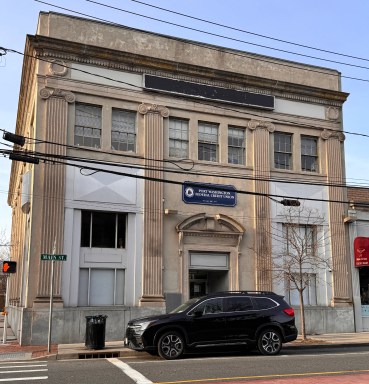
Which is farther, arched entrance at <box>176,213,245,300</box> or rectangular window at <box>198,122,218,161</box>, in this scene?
rectangular window at <box>198,122,218,161</box>

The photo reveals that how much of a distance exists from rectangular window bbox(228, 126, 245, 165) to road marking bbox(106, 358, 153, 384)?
11.7 m

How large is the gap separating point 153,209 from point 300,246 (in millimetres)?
6849

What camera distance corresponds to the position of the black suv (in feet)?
44.4

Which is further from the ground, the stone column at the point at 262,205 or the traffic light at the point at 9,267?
the stone column at the point at 262,205

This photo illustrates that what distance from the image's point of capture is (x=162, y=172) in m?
21.1

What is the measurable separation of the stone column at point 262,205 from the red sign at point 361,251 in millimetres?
4387

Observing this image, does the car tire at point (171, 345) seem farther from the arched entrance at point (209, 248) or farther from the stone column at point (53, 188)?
the arched entrance at point (209, 248)

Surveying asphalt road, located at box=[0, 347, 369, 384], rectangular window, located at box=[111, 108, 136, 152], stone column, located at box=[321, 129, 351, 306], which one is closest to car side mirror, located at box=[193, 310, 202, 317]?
asphalt road, located at box=[0, 347, 369, 384]

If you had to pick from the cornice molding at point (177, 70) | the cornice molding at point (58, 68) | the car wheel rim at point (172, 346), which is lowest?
the car wheel rim at point (172, 346)

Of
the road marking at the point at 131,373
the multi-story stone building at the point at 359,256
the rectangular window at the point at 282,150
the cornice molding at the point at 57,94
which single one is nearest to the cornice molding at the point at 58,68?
the cornice molding at the point at 57,94

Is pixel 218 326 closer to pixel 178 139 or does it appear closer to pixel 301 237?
pixel 178 139

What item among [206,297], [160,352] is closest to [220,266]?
[206,297]

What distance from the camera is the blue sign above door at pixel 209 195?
21.4 metres

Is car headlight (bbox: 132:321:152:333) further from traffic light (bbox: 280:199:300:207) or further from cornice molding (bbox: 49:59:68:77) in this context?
cornice molding (bbox: 49:59:68:77)
